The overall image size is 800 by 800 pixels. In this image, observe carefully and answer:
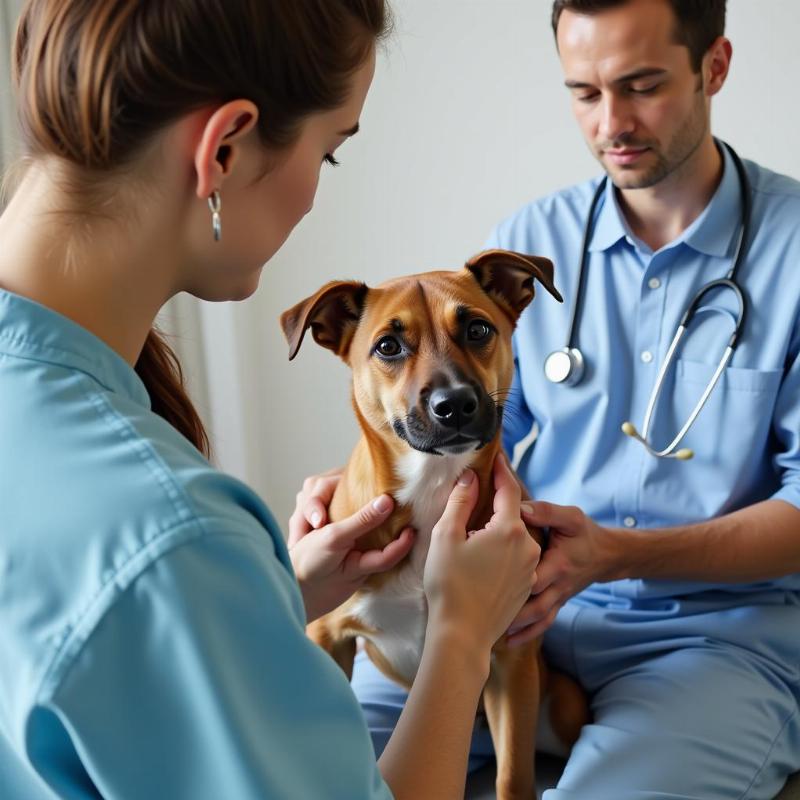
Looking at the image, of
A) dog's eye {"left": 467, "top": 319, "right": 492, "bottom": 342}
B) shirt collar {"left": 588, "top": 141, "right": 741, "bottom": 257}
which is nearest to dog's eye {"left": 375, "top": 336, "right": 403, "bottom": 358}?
dog's eye {"left": 467, "top": 319, "right": 492, "bottom": 342}

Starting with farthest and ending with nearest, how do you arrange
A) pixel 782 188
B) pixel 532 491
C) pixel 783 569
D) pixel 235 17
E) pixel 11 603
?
pixel 532 491 → pixel 782 188 → pixel 783 569 → pixel 235 17 → pixel 11 603

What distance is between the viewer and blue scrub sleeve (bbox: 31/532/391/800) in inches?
23.8

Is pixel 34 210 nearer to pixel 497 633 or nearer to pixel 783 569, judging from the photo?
pixel 497 633

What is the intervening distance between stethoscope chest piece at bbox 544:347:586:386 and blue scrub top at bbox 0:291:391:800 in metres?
1.10

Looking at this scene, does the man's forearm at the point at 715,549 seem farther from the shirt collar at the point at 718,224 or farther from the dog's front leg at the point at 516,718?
the shirt collar at the point at 718,224

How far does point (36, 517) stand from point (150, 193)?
300mm

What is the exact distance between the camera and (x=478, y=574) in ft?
3.63

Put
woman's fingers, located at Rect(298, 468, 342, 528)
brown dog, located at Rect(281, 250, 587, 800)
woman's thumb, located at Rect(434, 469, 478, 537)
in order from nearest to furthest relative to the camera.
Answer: woman's thumb, located at Rect(434, 469, 478, 537) → brown dog, located at Rect(281, 250, 587, 800) → woman's fingers, located at Rect(298, 468, 342, 528)

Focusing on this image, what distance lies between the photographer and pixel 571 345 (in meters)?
1.75

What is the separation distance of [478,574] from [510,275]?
0.63m

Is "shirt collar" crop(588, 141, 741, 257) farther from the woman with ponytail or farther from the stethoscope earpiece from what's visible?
the woman with ponytail

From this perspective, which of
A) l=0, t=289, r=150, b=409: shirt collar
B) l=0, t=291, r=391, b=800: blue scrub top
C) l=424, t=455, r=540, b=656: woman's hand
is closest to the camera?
l=0, t=291, r=391, b=800: blue scrub top

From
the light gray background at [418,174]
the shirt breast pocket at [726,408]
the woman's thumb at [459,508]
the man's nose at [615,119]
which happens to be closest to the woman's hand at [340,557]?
the woman's thumb at [459,508]

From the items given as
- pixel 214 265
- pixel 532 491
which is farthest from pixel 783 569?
pixel 214 265
